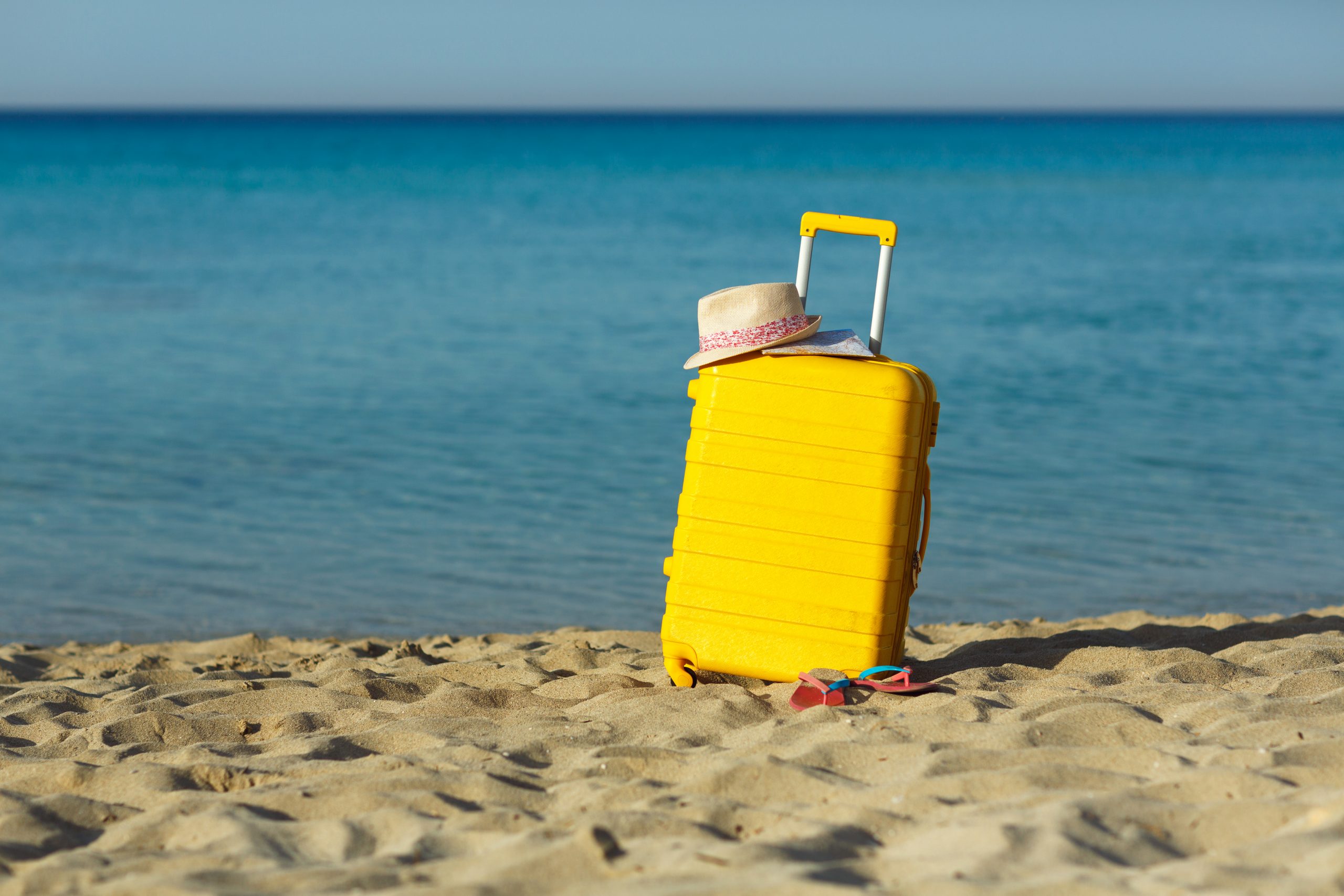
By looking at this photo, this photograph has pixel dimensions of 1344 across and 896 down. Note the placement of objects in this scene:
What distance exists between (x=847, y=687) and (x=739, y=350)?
1101mm

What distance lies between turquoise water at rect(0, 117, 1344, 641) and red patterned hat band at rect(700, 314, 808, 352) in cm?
285

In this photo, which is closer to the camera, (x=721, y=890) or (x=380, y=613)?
(x=721, y=890)

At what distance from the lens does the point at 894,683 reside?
3.73 m

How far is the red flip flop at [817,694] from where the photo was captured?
11.9ft

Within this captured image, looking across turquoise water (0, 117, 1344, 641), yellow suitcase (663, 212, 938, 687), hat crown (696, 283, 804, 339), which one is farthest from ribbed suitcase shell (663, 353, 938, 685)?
turquoise water (0, 117, 1344, 641)

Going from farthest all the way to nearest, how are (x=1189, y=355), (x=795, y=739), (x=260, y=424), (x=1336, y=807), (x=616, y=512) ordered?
1. (x=1189, y=355)
2. (x=260, y=424)
3. (x=616, y=512)
4. (x=795, y=739)
5. (x=1336, y=807)

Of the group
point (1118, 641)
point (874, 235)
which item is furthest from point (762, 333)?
point (1118, 641)

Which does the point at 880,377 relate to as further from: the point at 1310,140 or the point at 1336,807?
the point at 1310,140

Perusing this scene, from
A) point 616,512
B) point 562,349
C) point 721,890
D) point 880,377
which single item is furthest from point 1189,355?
point 721,890

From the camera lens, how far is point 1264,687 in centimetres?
380

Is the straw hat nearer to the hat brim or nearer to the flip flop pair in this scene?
the hat brim

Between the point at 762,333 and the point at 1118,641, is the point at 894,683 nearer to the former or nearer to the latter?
the point at 762,333

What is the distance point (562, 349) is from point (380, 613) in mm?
7624

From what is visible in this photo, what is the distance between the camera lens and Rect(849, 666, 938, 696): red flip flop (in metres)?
3.70
